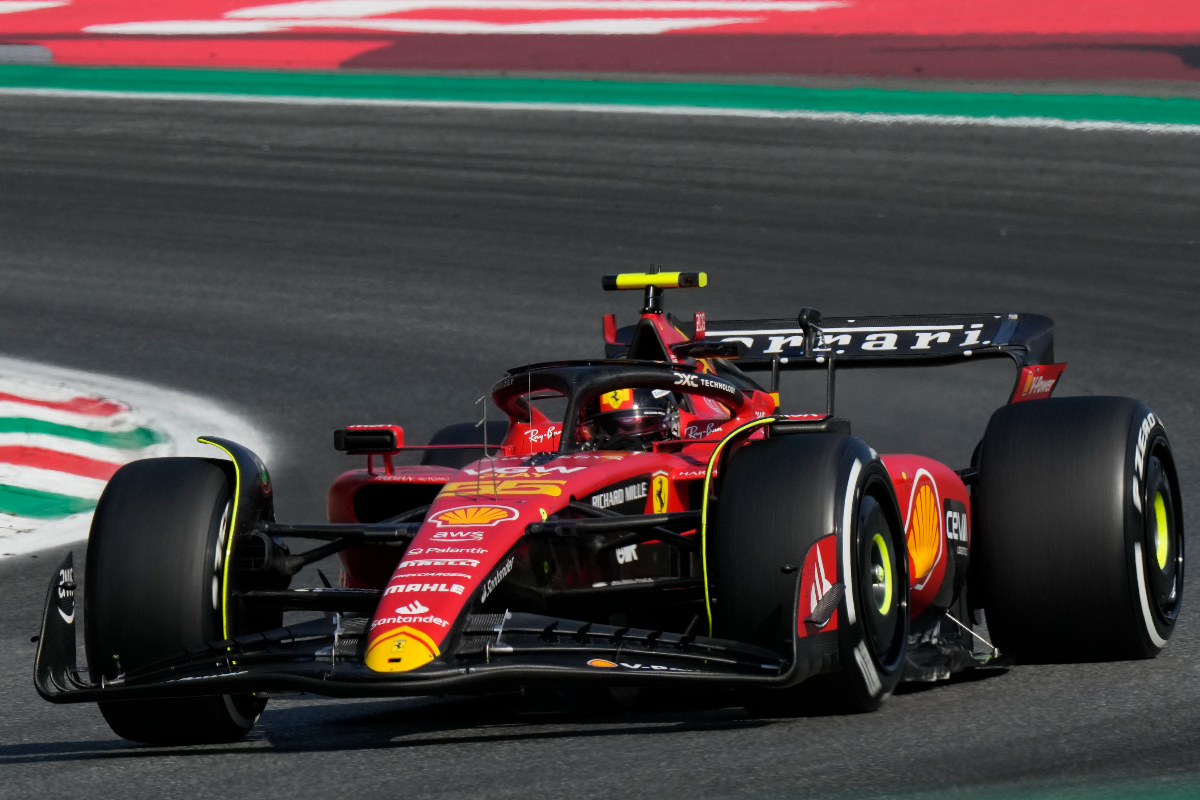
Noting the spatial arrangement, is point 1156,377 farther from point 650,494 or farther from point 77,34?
point 77,34

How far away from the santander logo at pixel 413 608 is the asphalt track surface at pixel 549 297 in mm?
421

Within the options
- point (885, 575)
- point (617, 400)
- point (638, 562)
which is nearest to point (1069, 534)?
point (885, 575)

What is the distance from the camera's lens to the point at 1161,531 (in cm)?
723

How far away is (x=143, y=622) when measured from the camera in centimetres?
566

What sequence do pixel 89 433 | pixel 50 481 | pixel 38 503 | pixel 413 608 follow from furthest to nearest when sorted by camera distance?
pixel 89 433 < pixel 50 481 < pixel 38 503 < pixel 413 608

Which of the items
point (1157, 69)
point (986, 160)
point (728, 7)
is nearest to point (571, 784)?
point (986, 160)

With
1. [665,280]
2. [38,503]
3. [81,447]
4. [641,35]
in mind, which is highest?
[641,35]

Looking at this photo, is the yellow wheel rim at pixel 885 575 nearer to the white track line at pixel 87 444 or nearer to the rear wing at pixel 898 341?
the rear wing at pixel 898 341

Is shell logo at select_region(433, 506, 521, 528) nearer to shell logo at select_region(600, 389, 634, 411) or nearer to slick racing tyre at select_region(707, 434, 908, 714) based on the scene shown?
slick racing tyre at select_region(707, 434, 908, 714)

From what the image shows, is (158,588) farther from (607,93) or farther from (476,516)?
(607,93)

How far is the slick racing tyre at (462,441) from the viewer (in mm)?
8477

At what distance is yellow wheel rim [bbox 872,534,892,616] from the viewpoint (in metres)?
5.82

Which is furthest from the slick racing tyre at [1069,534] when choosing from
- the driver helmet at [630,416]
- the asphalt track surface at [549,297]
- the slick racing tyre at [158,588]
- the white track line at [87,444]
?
the white track line at [87,444]

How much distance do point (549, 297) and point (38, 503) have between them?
5.32 metres
